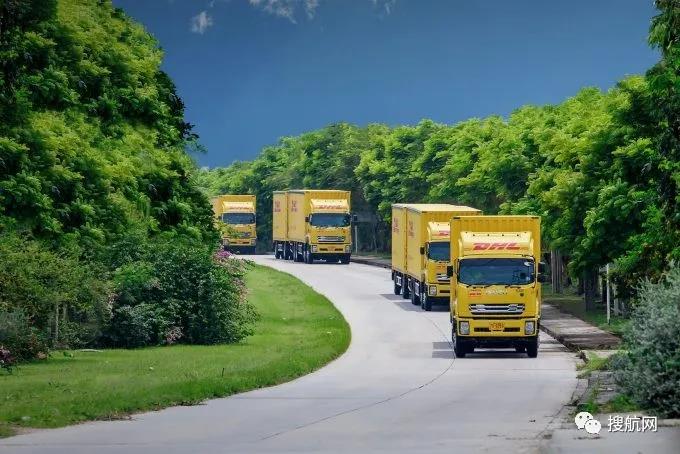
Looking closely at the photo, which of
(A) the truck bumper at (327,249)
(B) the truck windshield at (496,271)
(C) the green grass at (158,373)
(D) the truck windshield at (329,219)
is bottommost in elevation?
(C) the green grass at (158,373)

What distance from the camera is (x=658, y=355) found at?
80.2 ft

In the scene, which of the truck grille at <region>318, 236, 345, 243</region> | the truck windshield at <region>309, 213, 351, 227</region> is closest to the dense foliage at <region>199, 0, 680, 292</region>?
the truck windshield at <region>309, 213, 351, 227</region>

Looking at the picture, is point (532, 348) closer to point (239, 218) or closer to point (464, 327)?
point (464, 327)

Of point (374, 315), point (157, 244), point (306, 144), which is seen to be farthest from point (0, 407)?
point (306, 144)

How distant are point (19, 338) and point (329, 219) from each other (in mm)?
56306

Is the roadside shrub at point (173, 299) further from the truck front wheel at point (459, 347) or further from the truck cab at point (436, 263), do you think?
the truck cab at point (436, 263)

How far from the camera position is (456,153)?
335 feet

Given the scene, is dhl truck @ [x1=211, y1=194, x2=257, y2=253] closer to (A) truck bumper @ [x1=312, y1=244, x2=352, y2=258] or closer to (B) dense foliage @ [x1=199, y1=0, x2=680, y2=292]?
(B) dense foliage @ [x1=199, y1=0, x2=680, y2=292]

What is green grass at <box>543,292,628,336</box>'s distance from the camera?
53500mm

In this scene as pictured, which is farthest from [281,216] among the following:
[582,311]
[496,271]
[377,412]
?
[377,412]

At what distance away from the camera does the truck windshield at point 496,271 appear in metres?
43.8

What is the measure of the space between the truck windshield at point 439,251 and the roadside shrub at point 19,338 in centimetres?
2142

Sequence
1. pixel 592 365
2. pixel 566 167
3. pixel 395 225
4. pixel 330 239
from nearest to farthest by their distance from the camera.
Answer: pixel 592 365
pixel 566 167
pixel 395 225
pixel 330 239

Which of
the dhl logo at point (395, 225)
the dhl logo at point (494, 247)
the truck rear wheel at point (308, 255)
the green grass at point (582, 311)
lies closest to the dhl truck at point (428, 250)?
the dhl logo at point (395, 225)
